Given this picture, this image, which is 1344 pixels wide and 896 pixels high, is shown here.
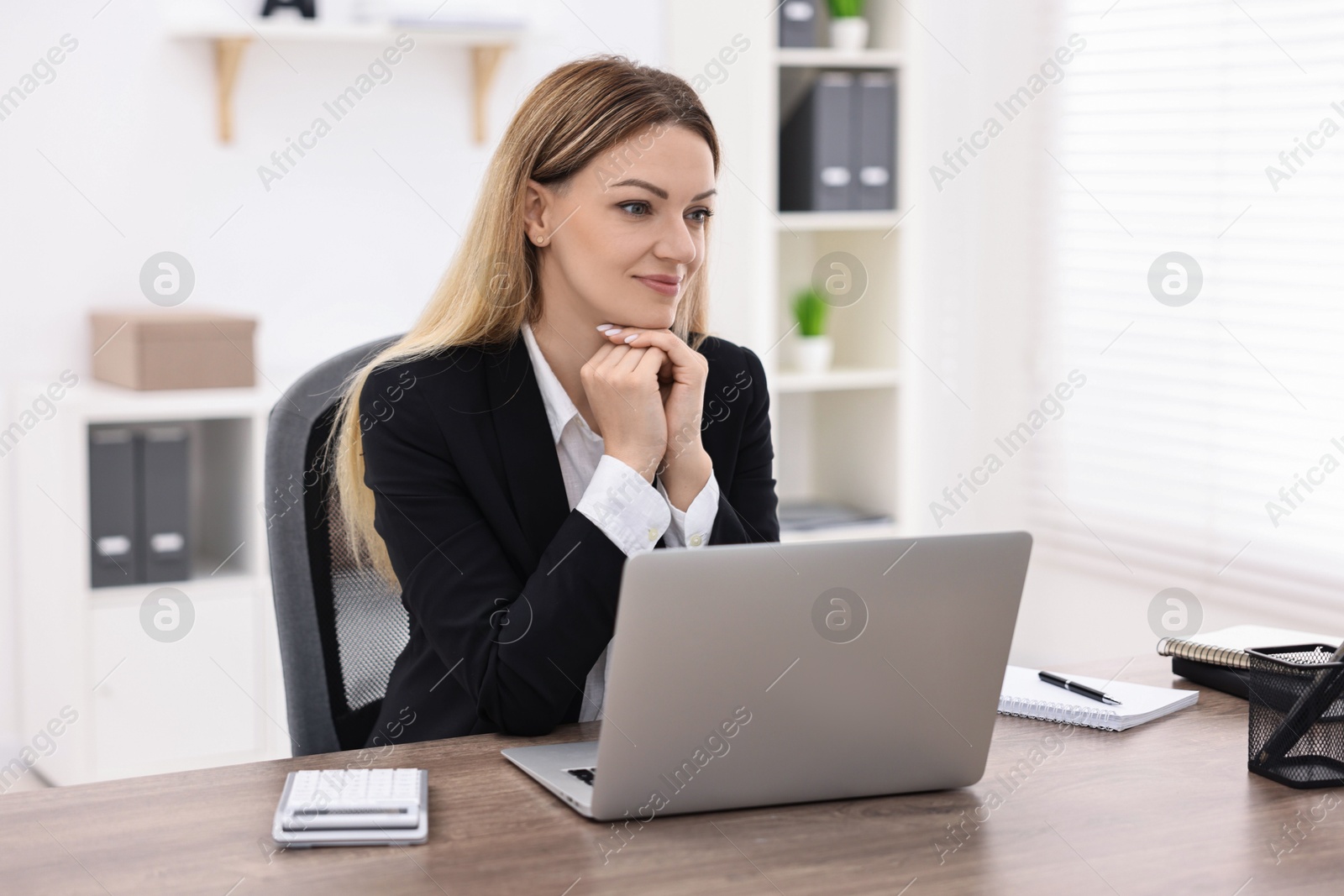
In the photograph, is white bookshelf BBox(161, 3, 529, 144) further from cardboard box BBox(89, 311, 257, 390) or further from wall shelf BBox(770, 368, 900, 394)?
wall shelf BBox(770, 368, 900, 394)

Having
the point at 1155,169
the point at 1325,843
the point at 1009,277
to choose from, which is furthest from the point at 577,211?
the point at 1009,277

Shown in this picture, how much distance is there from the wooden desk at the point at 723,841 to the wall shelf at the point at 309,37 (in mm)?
2158

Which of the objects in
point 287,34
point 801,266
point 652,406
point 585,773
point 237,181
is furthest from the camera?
point 801,266

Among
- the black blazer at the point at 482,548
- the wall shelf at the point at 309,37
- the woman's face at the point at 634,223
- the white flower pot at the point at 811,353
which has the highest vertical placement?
the wall shelf at the point at 309,37

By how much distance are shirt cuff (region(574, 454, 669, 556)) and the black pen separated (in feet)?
1.41

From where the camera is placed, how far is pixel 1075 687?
1416 mm

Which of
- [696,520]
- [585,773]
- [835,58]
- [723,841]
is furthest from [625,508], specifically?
[835,58]

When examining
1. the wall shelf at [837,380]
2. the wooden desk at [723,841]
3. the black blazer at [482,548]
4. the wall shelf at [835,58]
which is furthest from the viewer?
the wall shelf at [837,380]

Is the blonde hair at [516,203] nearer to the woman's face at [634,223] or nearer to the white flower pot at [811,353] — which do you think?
the woman's face at [634,223]

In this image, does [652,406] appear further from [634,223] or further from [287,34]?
[287,34]

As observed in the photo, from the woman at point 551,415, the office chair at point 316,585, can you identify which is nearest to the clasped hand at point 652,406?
the woman at point 551,415

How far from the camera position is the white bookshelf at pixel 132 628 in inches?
111

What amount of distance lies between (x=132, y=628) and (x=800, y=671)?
7.14ft

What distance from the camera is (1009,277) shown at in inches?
139
